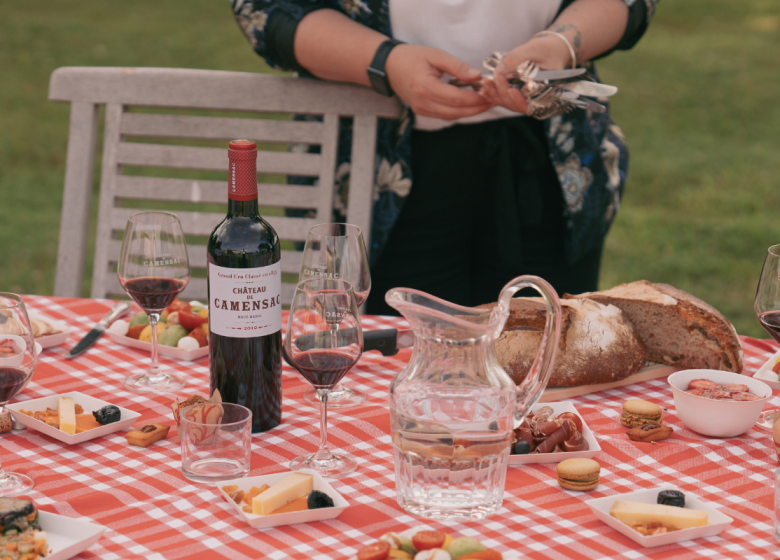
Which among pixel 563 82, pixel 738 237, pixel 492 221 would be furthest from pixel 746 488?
pixel 738 237

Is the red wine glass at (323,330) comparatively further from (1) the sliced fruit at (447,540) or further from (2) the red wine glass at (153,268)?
(2) the red wine glass at (153,268)

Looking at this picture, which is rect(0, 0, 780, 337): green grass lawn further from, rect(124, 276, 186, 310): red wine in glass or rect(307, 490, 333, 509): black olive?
rect(307, 490, 333, 509): black olive

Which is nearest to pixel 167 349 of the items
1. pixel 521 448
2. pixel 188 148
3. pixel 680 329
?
pixel 521 448

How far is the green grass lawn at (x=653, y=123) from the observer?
512 centimetres

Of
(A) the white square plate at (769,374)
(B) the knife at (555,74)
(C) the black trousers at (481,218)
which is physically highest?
(B) the knife at (555,74)

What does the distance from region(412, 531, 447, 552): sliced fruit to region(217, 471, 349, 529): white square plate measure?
5.2 inches

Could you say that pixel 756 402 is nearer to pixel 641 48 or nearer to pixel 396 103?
pixel 396 103

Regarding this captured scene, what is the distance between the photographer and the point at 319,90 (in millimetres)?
2396

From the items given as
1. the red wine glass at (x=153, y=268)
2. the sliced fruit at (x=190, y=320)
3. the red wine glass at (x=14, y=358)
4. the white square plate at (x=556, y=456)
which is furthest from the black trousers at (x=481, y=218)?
the red wine glass at (x=14, y=358)

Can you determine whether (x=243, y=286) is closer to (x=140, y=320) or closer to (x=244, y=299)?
(x=244, y=299)

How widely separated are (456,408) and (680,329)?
69 centimetres

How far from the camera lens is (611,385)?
1.61 metres

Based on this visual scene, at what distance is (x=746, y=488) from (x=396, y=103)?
54.2 inches

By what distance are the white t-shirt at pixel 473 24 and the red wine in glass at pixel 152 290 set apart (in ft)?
2.96
